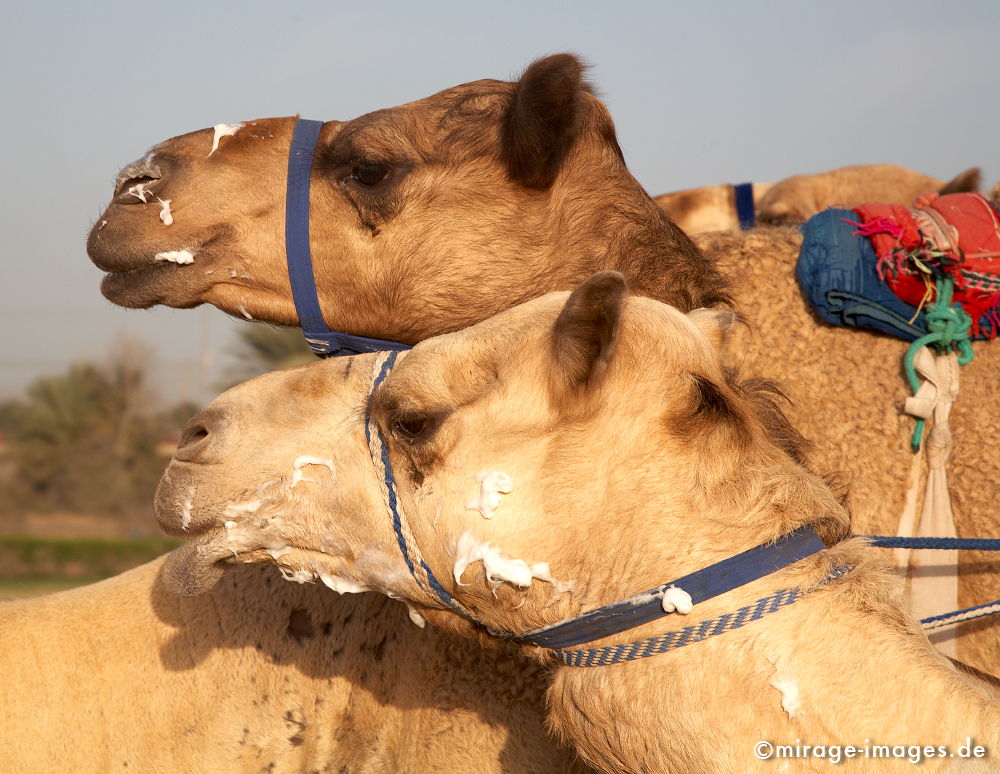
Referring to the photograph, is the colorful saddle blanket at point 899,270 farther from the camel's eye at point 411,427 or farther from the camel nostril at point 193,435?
the camel nostril at point 193,435

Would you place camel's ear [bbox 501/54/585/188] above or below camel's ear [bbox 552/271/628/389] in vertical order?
above

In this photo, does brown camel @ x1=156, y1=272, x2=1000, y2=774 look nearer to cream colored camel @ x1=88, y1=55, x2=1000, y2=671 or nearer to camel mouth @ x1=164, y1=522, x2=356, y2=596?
camel mouth @ x1=164, y1=522, x2=356, y2=596

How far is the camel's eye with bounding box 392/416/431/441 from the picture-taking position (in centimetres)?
244

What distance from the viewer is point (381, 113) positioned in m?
3.50

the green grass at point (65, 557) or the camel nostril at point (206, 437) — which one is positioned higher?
the camel nostril at point (206, 437)

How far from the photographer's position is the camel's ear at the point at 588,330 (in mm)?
2188

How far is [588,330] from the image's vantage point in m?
2.24

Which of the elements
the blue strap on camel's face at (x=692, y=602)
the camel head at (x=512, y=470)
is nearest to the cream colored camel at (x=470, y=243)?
the camel head at (x=512, y=470)

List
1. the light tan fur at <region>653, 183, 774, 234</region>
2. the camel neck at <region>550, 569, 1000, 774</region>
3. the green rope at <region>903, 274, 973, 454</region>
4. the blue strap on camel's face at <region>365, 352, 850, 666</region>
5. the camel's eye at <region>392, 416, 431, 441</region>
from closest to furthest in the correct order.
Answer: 1. the camel neck at <region>550, 569, 1000, 774</region>
2. the blue strap on camel's face at <region>365, 352, 850, 666</region>
3. the camel's eye at <region>392, 416, 431, 441</region>
4. the green rope at <region>903, 274, 973, 454</region>
5. the light tan fur at <region>653, 183, 774, 234</region>

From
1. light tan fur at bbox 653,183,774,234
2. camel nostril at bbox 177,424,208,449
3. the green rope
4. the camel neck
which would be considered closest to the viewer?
the camel neck

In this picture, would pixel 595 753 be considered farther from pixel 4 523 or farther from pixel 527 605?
pixel 4 523

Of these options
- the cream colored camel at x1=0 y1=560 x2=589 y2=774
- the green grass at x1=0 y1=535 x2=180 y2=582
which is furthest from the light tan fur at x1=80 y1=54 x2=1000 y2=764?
the green grass at x1=0 y1=535 x2=180 y2=582

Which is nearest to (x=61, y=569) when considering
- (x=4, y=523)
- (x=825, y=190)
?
(x=4, y=523)

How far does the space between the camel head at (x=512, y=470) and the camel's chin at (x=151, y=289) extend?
0.82 meters
